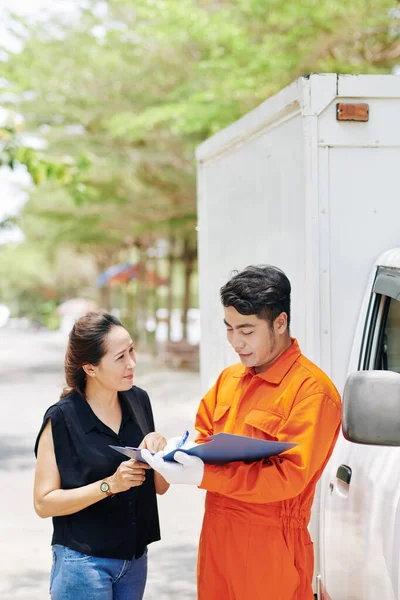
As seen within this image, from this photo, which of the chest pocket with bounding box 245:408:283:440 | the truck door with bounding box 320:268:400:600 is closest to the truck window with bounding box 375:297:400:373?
the truck door with bounding box 320:268:400:600

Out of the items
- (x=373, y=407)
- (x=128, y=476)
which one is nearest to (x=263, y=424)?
(x=373, y=407)

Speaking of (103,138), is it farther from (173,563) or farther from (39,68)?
(173,563)

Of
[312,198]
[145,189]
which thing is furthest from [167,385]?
[312,198]

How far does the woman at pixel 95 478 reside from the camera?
10.3 ft

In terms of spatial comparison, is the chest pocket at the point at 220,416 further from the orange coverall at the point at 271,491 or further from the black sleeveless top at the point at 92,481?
the black sleeveless top at the point at 92,481

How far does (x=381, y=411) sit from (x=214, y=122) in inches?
547

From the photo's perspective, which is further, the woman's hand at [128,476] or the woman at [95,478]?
the woman at [95,478]

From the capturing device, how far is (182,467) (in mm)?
2707

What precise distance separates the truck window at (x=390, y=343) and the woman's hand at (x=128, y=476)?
3.70 ft

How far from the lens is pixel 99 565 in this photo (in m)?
3.16

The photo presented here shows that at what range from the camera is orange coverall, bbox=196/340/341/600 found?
2.73 meters

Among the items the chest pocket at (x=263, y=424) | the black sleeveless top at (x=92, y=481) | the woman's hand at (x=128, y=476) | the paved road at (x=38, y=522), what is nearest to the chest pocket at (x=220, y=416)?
the chest pocket at (x=263, y=424)

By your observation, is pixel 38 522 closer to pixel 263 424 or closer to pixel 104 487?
pixel 104 487

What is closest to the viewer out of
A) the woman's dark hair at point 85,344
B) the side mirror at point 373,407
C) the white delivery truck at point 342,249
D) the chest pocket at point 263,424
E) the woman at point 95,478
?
the side mirror at point 373,407
